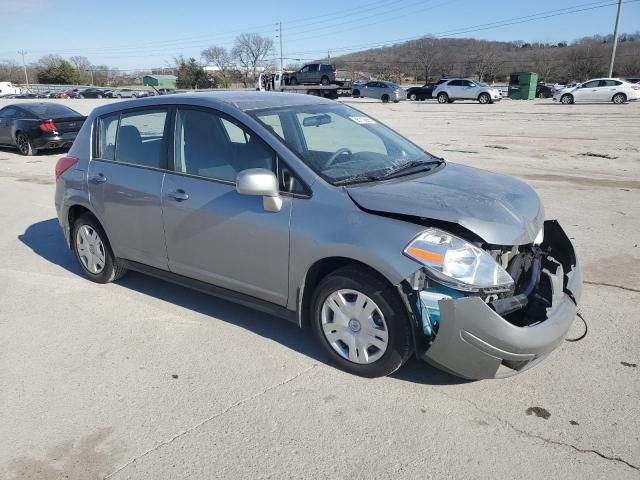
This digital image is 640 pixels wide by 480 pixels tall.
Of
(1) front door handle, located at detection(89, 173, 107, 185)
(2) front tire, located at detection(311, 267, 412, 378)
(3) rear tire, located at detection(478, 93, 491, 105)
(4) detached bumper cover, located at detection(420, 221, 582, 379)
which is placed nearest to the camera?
(4) detached bumper cover, located at detection(420, 221, 582, 379)

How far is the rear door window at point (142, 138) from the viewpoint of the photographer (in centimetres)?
437

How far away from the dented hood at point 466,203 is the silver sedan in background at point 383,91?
124 ft

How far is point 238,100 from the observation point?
13.4 ft

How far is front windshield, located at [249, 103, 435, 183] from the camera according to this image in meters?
3.72

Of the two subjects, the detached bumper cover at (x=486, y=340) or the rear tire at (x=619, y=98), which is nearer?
the detached bumper cover at (x=486, y=340)

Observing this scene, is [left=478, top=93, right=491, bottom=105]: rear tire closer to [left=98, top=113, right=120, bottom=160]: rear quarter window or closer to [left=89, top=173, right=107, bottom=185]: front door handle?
[left=98, top=113, right=120, bottom=160]: rear quarter window

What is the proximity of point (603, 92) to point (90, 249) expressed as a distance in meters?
33.8

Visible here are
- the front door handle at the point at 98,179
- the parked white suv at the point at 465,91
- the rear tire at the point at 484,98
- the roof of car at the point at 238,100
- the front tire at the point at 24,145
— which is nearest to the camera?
the roof of car at the point at 238,100

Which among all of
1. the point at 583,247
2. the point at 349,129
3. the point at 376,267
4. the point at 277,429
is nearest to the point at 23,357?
the point at 277,429

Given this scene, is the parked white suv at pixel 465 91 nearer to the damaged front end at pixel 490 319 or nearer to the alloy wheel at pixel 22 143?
the alloy wheel at pixel 22 143

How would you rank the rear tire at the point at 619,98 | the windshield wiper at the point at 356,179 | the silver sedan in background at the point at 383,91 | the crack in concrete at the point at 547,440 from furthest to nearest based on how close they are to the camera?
the silver sedan in background at the point at 383,91, the rear tire at the point at 619,98, the windshield wiper at the point at 356,179, the crack in concrete at the point at 547,440

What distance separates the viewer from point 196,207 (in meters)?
3.99

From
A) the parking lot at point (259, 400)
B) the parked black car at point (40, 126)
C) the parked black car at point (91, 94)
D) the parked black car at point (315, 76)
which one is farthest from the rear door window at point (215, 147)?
the parked black car at point (91, 94)

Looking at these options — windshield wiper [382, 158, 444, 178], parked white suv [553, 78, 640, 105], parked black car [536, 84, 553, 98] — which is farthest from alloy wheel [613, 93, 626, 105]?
windshield wiper [382, 158, 444, 178]
